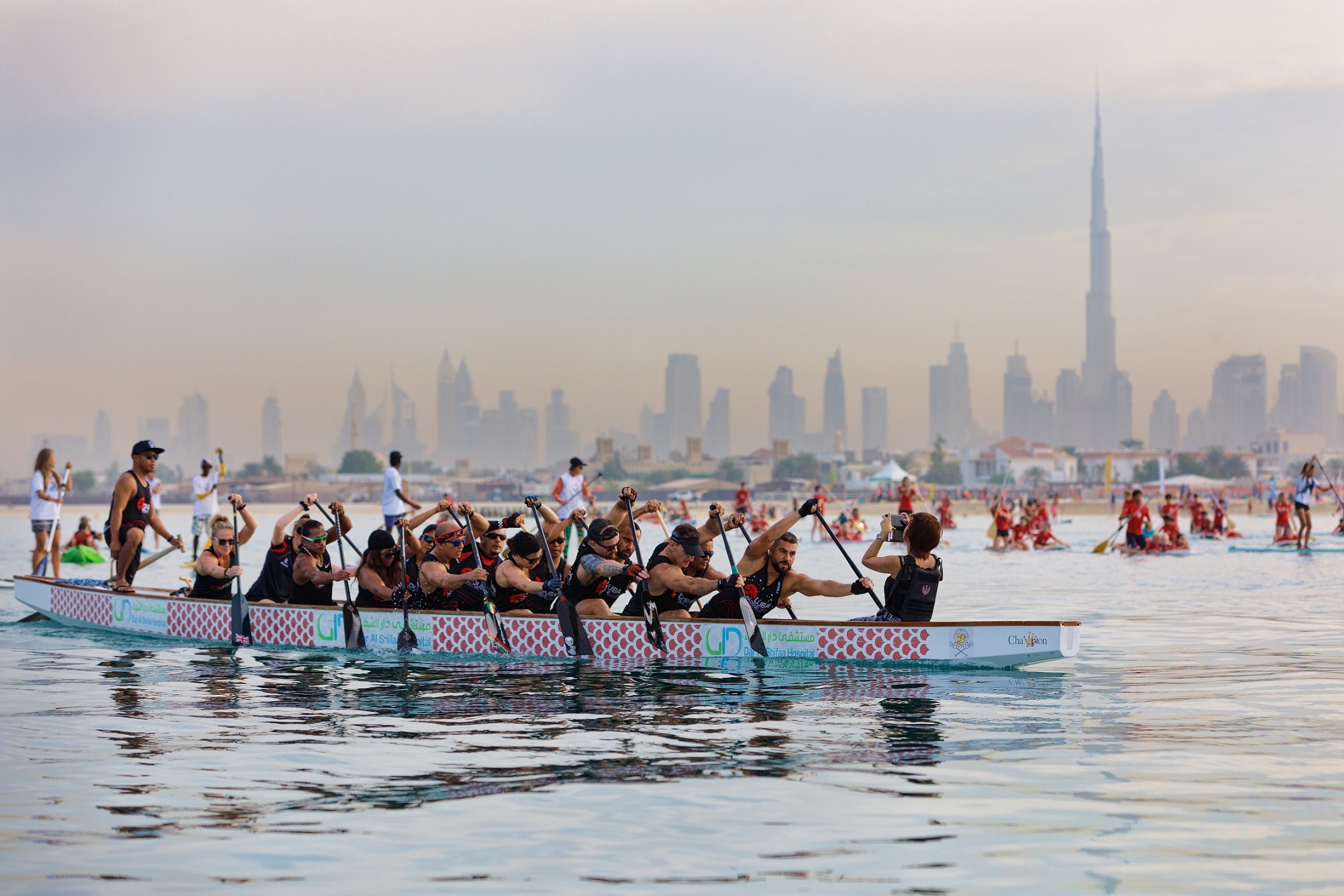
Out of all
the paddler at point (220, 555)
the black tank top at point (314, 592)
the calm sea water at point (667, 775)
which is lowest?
the calm sea water at point (667, 775)

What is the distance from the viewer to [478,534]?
15398mm

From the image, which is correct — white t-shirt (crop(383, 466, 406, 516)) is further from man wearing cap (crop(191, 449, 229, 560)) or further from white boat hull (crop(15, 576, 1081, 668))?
white boat hull (crop(15, 576, 1081, 668))

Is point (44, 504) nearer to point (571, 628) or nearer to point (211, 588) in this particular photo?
point (211, 588)

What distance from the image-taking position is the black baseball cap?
520 inches

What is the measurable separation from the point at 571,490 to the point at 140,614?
386 inches

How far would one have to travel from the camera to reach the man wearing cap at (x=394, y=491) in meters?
24.3

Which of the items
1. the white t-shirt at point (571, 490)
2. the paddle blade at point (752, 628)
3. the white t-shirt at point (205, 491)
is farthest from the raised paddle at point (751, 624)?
the white t-shirt at point (205, 491)

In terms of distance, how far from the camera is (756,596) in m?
13.3

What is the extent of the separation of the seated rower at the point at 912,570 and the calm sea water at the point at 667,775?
1.87 ft

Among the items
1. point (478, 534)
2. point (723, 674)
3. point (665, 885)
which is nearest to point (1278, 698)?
point (723, 674)

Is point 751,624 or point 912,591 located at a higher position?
point 912,591

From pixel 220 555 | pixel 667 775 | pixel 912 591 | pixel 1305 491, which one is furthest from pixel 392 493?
pixel 1305 491

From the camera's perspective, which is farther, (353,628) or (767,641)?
(353,628)

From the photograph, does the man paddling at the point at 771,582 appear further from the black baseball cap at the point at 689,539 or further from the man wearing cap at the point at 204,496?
the man wearing cap at the point at 204,496
